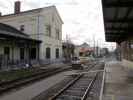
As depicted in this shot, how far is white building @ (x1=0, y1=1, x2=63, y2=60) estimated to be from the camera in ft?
118

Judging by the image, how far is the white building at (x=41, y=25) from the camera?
36031 mm

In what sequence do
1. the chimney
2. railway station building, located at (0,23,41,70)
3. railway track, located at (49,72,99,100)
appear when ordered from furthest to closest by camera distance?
1. the chimney
2. railway station building, located at (0,23,41,70)
3. railway track, located at (49,72,99,100)

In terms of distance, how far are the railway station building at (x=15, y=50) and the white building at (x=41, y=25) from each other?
177 centimetres

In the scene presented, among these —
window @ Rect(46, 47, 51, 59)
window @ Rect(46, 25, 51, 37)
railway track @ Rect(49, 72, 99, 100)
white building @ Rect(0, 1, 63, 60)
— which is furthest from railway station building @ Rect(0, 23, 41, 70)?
railway track @ Rect(49, 72, 99, 100)

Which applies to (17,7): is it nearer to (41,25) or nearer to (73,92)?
(41,25)

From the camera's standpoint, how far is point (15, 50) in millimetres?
29953

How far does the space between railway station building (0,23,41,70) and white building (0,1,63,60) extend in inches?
69.6

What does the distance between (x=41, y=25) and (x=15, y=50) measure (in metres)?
8.15

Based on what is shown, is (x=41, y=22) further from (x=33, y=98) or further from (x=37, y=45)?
(x=33, y=98)

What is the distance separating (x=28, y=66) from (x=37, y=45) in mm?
6969

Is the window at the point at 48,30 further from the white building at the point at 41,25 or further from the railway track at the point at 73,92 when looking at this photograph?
the railway track at the point at 73,92

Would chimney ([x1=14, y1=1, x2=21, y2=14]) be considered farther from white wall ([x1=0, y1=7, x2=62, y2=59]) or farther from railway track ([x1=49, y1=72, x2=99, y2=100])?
railway track ([x1=49, y1=72, x2=99, y2=100])

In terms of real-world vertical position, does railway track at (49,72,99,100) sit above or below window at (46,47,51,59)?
below

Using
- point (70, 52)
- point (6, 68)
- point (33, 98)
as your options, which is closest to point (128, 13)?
point (33, 98)
